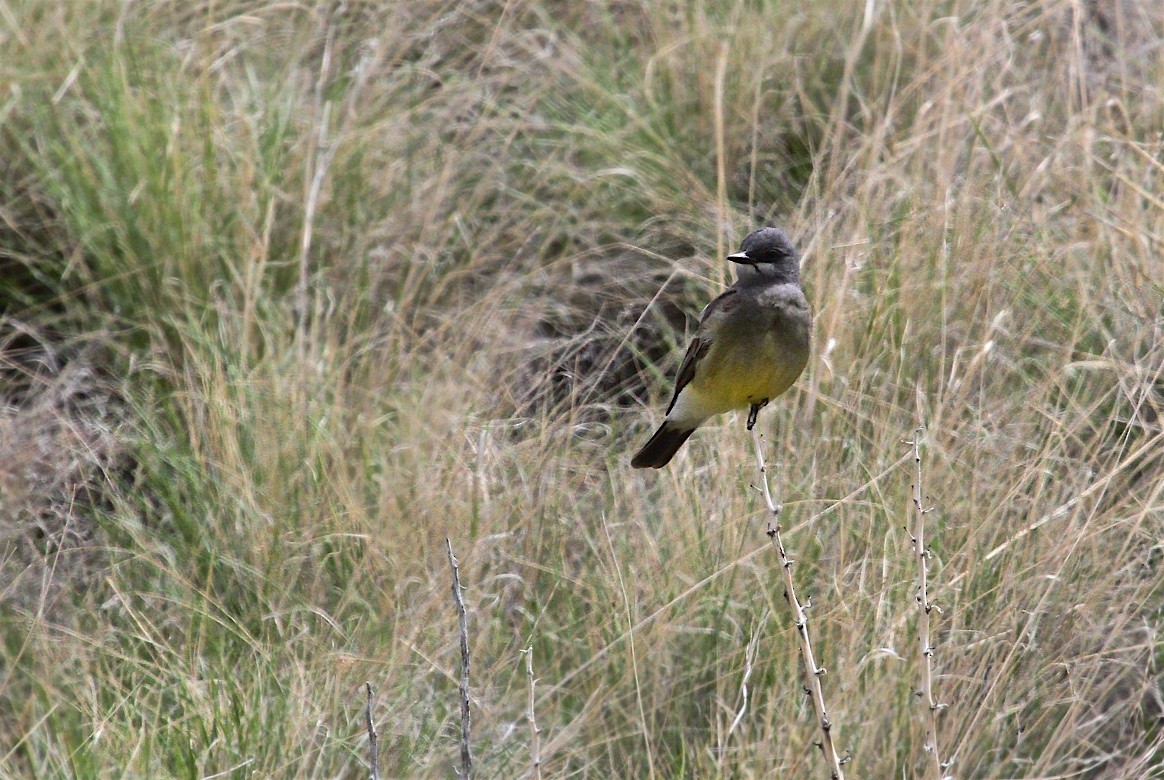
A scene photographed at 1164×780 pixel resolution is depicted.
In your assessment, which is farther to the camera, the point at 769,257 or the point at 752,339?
the point at 769,257

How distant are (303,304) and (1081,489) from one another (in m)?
2.52

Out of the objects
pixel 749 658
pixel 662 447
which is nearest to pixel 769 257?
pixel 662 447

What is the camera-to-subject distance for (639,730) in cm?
382

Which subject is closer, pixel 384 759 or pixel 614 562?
pixel 384 759

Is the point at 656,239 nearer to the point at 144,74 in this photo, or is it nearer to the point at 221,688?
the point at 144,74

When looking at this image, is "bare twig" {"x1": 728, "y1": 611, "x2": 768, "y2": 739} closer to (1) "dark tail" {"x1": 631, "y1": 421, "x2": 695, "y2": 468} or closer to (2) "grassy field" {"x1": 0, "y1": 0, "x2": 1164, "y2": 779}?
(2) "grassy field" {"x1": 0, "y1": 0, "x2": 1164, "y2": 779}

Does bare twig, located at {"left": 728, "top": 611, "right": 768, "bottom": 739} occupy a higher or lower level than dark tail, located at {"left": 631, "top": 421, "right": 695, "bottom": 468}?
lower

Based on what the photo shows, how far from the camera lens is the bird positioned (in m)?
3.72

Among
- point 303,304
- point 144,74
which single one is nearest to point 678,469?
point 303,304

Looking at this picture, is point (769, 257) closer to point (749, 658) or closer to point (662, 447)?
point (662, 447)

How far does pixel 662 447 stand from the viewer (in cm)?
418

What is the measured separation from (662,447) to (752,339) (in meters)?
0.56

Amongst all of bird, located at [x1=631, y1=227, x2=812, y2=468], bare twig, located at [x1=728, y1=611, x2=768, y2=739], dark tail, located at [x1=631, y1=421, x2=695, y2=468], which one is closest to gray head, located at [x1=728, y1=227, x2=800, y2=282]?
bird, located at [x1=631, y1=227, x2=812, y2=468]

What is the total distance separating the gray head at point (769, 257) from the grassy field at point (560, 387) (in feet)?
1.61
